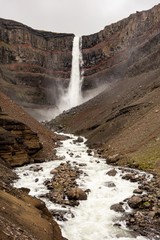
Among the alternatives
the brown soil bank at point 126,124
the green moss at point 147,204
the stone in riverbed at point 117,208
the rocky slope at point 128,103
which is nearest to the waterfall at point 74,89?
the rocky slope at point 128,103

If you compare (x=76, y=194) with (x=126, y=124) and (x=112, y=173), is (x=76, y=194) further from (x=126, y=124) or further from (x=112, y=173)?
(x=126, y=124)

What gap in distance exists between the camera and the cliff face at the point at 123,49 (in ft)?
277

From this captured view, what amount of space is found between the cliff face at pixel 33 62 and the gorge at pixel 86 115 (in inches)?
13.0

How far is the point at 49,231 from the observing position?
13383 mm

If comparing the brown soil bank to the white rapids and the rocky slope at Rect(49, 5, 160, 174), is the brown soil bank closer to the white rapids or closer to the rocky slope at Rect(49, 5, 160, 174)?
the rocky slope at Rect(49, 5, 160, 174)

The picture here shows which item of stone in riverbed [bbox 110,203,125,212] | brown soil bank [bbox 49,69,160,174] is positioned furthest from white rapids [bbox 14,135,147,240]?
brown soil bank [bbox 49,69,160,174]

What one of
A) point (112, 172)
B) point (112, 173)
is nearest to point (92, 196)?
point (112, 173)

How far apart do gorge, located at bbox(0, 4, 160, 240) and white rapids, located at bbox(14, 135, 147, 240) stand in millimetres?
115

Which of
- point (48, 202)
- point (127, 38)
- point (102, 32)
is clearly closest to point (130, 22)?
point (127, 38)

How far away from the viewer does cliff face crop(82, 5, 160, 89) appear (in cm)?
8450

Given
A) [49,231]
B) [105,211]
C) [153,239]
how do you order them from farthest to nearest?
[105,211] → [153,239] → [49,231]

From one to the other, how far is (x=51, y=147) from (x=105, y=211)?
20.6 meters

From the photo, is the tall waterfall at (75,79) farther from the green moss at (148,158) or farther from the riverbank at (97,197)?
the riverbank at (97,197)

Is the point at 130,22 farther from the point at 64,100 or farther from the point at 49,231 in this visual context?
the point at 49,231
